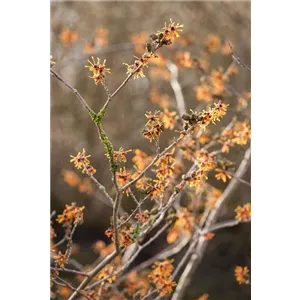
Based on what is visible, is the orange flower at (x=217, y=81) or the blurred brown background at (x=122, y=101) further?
the blurred brown background at (x=122, y=101)

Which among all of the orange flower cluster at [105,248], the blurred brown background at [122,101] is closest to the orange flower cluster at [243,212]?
the orange flower cluster at [105,248]

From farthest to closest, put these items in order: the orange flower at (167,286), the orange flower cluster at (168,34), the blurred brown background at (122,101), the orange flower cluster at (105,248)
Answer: the blurred brown background at (122,101), the orange flower cluster at (105,248), the orange flower at (167,286), the orange flower cluster at (168,34)

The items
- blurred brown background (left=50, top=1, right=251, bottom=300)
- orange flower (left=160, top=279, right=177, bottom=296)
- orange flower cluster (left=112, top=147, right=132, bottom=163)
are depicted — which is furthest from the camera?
blurred brown background (left=50, top=1, right=251, bottom=300)

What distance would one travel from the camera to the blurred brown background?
3027 millimetres

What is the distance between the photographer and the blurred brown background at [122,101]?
3027 millimetres

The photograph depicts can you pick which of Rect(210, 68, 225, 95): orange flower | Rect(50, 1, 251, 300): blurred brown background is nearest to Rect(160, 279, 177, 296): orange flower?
Rect(210, 68, 225, 95): orange flower

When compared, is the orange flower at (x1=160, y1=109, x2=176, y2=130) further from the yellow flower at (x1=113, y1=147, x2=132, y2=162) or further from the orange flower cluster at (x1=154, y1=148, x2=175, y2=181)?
the yellow flower at (x1=113, y1=147, x2=132, y2=162)

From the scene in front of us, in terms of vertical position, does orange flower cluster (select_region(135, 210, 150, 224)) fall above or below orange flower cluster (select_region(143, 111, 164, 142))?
below

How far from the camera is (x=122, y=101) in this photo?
11.1ft

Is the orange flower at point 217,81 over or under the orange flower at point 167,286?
over

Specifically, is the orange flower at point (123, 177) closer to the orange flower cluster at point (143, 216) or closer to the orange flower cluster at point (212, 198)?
the orange flower cluster at point (143, 216)
